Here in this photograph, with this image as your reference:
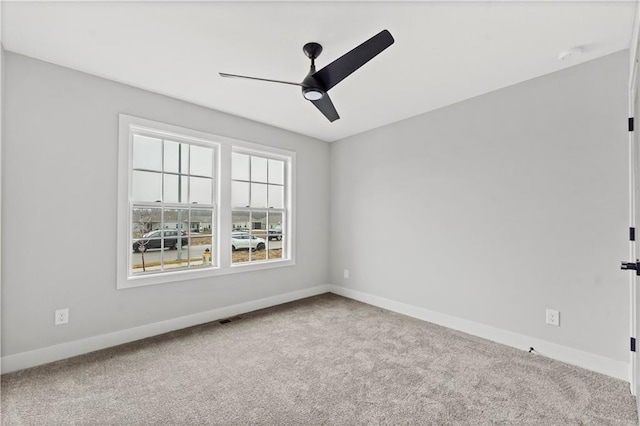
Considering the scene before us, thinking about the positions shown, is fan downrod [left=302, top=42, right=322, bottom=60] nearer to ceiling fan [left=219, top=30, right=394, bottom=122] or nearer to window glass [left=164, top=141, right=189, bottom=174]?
ceiling fan [left=219, top=30, right=394, bottom=122]

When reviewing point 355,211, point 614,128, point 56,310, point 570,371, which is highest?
point 614,128

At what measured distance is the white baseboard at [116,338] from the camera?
7.84ft

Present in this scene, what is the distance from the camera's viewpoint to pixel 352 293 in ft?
14.7

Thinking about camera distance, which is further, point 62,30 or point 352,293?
point 352,293

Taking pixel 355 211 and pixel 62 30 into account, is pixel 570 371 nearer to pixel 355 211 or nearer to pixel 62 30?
pixel 355 211

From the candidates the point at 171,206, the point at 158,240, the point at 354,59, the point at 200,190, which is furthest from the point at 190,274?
the point at 354,59

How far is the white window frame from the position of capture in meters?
2.90

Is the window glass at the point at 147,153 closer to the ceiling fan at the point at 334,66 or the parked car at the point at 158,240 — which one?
the parked car at the point at 158,240

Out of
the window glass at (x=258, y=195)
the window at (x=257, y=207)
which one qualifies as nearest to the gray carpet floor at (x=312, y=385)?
the window at (x=257, y=207)

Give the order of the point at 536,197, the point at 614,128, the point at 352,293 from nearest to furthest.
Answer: the point at 614,128, the point at 536,197, the point at 352,293

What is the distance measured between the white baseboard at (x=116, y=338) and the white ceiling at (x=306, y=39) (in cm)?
247

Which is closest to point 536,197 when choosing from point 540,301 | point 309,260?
point 540,301

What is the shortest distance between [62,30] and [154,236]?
194cm

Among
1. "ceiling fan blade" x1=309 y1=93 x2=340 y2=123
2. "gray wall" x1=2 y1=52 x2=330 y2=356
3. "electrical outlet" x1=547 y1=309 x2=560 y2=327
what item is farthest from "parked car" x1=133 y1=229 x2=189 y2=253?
"electrical outlet" x1=547 y1=309 x2=560 y2=327
